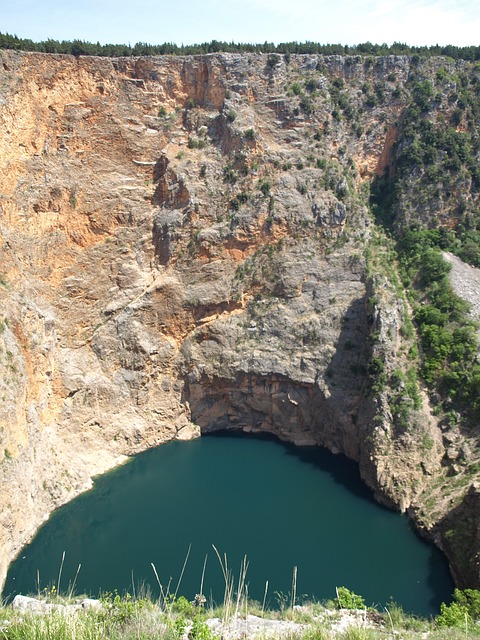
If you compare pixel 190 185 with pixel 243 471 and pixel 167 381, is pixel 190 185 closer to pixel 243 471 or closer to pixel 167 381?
pixel 167 381

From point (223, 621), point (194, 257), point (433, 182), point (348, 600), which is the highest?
point (433, 182)

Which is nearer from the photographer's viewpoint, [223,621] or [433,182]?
[223,621]

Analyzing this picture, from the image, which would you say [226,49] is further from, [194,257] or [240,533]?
[240,533]

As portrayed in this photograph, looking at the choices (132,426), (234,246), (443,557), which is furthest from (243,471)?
(234,246)

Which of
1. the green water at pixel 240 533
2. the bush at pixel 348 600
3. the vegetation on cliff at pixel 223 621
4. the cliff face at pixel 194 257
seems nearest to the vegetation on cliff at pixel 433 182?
the cliff face at pixel 194 257

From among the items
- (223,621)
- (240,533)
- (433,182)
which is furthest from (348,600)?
(433,182)
